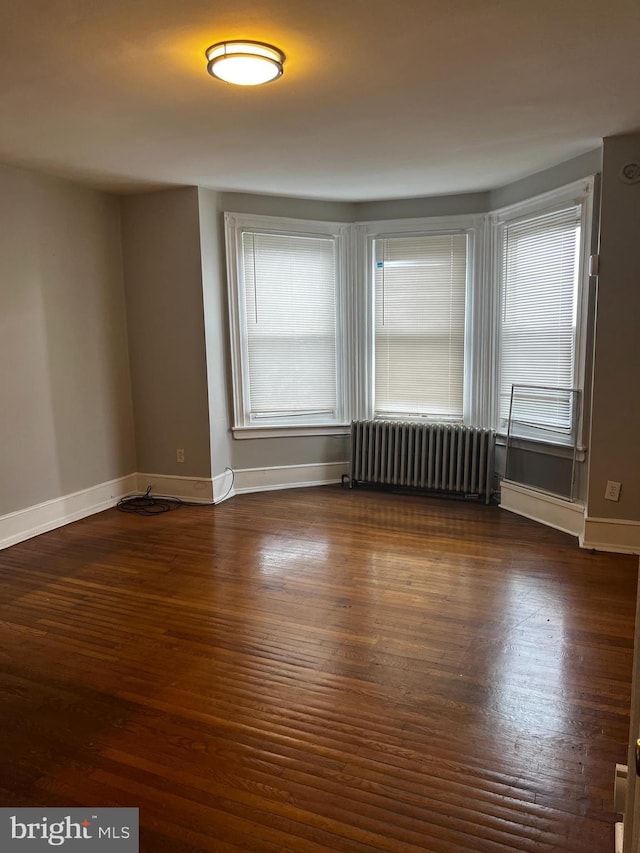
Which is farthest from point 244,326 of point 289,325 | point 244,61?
point 244,61

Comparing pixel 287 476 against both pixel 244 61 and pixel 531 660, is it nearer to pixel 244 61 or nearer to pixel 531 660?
pixel 531 660

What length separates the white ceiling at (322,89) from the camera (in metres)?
2.07

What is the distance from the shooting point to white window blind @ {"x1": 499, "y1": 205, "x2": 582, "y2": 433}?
4.08m

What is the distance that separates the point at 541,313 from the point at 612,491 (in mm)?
1415

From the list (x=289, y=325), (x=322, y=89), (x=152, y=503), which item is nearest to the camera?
(x=322, y=89)

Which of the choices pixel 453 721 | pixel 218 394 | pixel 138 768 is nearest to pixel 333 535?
pixel 218 394

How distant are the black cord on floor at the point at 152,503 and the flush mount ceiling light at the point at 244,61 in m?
3.24

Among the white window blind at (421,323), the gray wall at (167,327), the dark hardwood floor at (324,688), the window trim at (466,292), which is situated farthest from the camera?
the white window blind at (421,323)

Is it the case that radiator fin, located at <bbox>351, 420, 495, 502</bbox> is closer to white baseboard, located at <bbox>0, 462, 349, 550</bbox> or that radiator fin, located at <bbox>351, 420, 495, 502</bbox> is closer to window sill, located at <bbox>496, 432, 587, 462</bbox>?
window sill, located at <bbox>496, 432, 587, 462</bbox>

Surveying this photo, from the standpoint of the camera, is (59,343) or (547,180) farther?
(59,343)

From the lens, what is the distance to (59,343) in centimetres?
430

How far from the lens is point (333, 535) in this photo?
411 cm

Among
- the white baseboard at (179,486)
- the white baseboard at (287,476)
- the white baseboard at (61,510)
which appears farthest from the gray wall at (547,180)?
the white baseboard at (61,510)

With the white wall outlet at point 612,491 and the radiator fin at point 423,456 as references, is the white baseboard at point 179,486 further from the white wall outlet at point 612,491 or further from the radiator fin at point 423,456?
the white wall outlet at point 612,491
